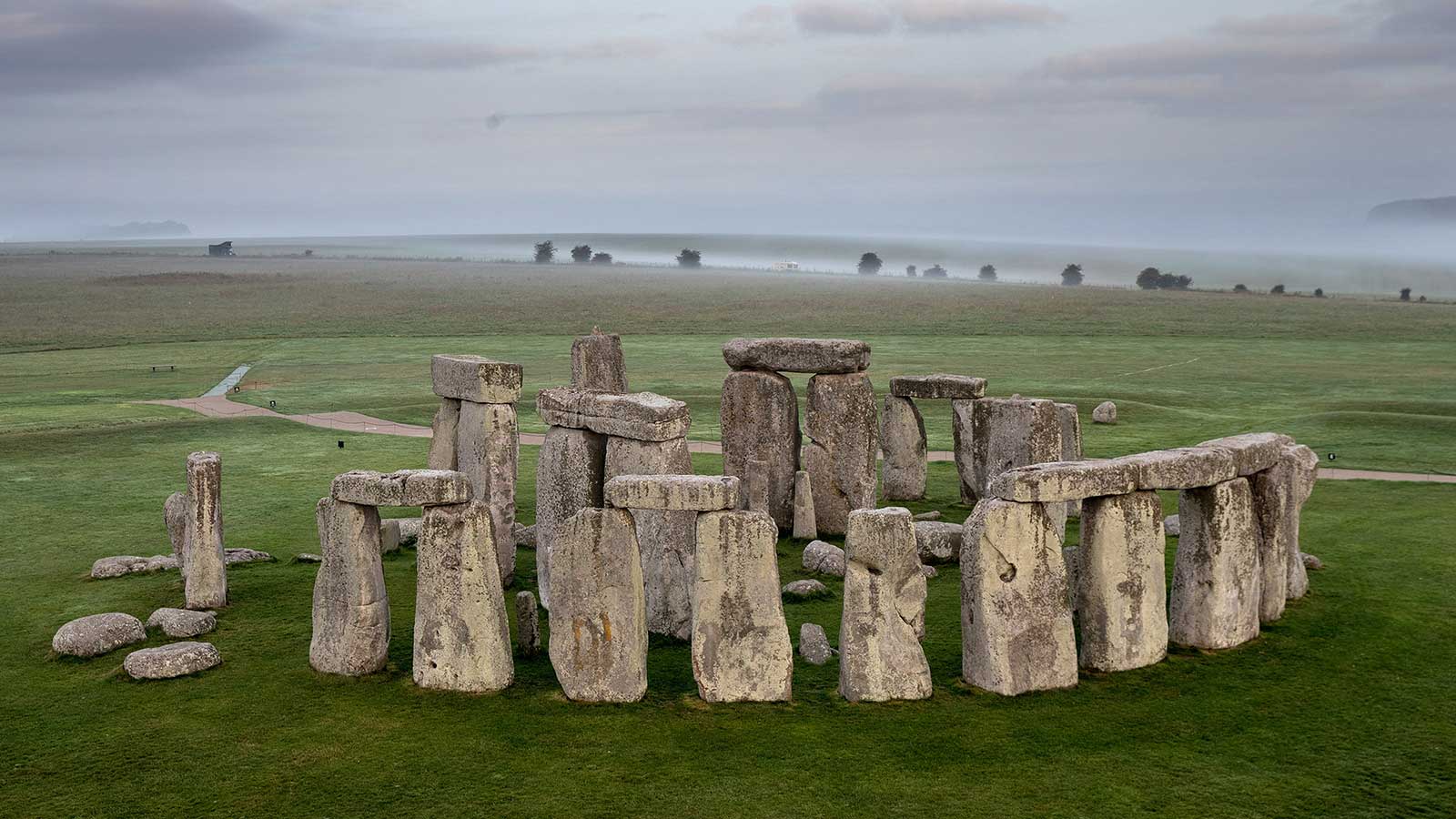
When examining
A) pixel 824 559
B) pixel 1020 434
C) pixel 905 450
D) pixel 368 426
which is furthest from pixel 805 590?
pixel 368 426

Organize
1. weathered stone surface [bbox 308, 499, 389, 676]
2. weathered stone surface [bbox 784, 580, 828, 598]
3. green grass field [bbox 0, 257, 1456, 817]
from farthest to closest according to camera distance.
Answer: weathered stone surface [bbox 784, 580, 828, 598] < weathered stone surface [bbox 308, 499, 389, 676] < green grass field [bbox 0, 257, 1456, 817]

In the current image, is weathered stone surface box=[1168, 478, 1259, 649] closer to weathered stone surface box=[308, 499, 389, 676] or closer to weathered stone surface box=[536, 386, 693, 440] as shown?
weathered stone surface box=[536, 386, 693, 440]

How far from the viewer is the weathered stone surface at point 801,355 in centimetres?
1980

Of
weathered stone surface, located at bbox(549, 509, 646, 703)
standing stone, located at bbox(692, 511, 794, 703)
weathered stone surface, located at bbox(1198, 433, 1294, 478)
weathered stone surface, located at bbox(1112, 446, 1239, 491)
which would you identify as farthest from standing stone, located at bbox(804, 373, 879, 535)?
weathered stone surface, located at bbox(549, 509, 646, 703)

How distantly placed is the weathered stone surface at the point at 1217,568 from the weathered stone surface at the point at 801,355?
21.4 feet

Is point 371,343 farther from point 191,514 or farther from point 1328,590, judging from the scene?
point 1328,590

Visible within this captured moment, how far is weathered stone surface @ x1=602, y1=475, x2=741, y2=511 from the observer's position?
12430mm

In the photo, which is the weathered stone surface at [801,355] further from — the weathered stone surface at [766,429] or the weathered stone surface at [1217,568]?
the weathered stone surface at [1217,568]

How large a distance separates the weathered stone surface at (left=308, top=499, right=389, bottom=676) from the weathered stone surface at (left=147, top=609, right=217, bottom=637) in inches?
83.3

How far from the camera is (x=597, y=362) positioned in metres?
18.6

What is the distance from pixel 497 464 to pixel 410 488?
4508 millimetres

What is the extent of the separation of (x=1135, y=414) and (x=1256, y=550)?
17758mm

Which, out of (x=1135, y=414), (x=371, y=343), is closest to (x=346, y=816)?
(x=1135, y=414)

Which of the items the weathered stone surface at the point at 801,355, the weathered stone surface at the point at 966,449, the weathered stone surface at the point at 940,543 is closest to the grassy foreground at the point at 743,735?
the weathered stone surface at the point at 940,543
